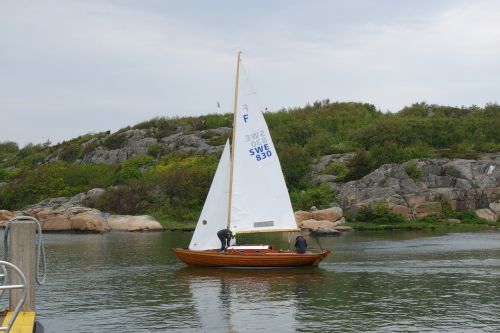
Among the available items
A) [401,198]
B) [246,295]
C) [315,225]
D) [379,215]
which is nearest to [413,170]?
[401,198]

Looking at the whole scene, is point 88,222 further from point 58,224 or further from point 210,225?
point 210,225

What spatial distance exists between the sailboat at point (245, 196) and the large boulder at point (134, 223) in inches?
1681

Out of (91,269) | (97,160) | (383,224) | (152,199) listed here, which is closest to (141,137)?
(97,160)

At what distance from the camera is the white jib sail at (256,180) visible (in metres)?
40.4

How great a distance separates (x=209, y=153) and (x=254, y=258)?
8794 centimetres

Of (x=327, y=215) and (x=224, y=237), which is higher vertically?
(x=327, y=215)

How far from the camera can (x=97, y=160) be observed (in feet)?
447

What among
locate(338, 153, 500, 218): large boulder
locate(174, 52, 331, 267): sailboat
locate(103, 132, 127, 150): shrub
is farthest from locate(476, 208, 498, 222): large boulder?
locate(103, 132, 127, 150): shrub

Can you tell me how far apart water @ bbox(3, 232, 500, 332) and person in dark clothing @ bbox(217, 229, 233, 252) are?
1.59 m

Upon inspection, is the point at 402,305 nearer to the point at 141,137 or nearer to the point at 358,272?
the point at 358,272

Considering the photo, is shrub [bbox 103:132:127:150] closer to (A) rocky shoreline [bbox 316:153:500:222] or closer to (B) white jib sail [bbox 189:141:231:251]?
(A) rocky shoreline [bbox 316:153:500:222]

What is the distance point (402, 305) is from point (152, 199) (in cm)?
7238

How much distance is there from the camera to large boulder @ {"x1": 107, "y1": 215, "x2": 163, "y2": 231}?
3243 inches

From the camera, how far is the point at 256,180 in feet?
133
